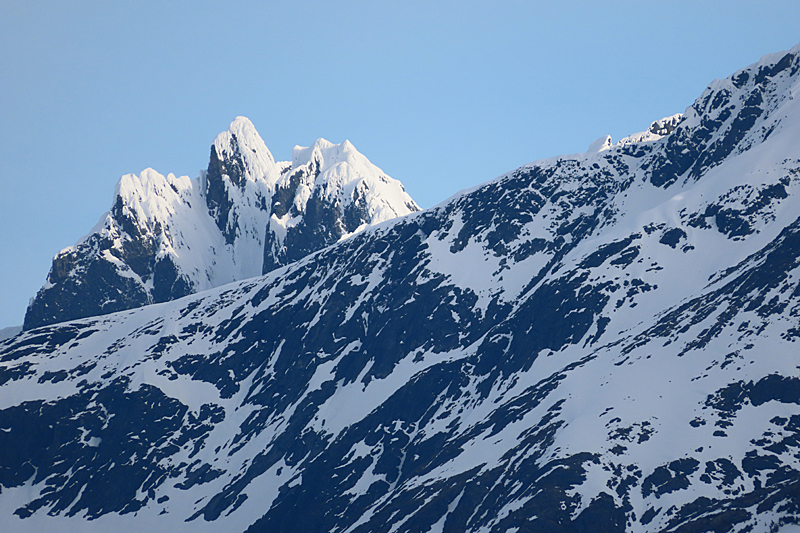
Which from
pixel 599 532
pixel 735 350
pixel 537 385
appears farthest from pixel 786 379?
pixel 537 385

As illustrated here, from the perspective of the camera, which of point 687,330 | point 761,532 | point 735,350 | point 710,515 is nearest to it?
point 761,532

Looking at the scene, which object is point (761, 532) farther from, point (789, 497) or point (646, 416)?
point (646, 416)

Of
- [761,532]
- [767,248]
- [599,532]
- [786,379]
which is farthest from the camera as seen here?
[767,248]

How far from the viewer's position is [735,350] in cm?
16400

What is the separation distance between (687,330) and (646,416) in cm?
2684

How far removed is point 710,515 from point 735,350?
1688 inches

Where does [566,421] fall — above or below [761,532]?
above

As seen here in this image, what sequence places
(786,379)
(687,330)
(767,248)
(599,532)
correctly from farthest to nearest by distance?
1. (767,248)
2. (687,330)
3. (786,379)
4. (599,532)

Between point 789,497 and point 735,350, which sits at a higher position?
point 735,350

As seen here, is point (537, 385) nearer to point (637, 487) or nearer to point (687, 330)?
point (687, 330)

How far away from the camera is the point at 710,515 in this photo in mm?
128625

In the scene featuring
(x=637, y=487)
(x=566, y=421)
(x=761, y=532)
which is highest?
(x=566, y=421)

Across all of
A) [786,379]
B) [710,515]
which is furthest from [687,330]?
[710,515]

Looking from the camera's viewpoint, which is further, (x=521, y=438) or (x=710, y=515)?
(x=521, y=438)
